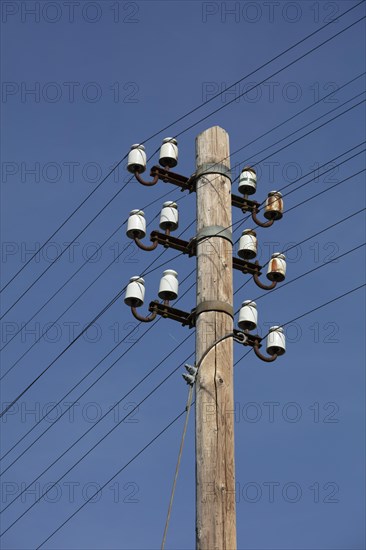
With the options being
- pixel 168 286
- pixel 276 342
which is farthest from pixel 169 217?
pixel 276 342

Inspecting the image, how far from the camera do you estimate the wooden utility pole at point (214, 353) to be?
9.60 meters

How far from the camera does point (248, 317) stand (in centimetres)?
1107

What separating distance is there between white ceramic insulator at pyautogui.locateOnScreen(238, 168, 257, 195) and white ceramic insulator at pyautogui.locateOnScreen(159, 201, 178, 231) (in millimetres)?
682

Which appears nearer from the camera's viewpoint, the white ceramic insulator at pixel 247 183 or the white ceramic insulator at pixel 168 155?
the white ceramic insulator at pixel 247 183

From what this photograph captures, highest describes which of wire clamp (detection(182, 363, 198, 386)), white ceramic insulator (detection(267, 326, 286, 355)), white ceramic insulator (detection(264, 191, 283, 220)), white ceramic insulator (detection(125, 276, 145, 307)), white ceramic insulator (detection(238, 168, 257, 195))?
white ceramic insulator (detection(238, 168, 257, 195))

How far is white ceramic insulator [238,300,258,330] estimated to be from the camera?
11.1 m

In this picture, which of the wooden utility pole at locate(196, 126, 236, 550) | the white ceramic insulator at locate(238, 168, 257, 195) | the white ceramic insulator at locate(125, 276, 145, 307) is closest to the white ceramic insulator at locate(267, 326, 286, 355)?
the wooden utility pole at locate(196, 126, 236, 550)

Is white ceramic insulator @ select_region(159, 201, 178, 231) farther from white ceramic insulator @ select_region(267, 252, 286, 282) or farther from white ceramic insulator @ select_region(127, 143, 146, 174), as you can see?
white ceramic insulator @ select_region(267, 252, 286, 282)

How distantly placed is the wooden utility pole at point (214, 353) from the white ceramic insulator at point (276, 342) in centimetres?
49

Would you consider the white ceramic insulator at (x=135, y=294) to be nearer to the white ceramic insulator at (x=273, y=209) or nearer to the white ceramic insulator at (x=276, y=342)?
the white ceramic insulator at (x=276, y=342)

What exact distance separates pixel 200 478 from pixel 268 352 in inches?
67.1

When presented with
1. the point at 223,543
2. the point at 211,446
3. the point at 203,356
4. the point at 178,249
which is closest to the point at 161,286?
the point at 178,249

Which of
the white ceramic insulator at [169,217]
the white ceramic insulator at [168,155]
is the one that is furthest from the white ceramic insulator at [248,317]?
the white ceramic insulator at [168,155]

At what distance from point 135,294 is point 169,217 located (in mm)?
904
